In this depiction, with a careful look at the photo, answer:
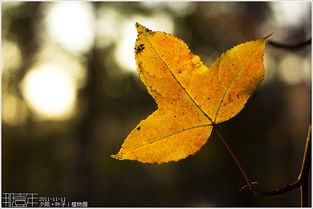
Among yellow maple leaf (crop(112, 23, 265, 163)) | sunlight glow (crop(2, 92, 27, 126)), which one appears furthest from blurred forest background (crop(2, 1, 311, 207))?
yellow maple leaf (crop(112, 23, 265, 163))

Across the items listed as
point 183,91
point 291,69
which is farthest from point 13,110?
point 183,91

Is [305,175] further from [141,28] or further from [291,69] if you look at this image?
[291,69]

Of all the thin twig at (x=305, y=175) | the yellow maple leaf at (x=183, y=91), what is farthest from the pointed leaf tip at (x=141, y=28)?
the thin twig at (x=305, y=175)

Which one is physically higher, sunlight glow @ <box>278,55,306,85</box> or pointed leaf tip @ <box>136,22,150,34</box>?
sunlight glow @ <box>278,55,306,85</box>

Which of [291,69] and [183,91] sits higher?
[291,69]

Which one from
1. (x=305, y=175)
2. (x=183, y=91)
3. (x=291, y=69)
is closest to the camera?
(x=305, y=175)

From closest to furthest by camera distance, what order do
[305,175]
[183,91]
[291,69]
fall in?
1. [305,175]
2. [183,91]
3. [291,69]

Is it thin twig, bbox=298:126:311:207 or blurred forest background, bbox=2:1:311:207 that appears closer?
thin twig, bbox=298:126:311:207

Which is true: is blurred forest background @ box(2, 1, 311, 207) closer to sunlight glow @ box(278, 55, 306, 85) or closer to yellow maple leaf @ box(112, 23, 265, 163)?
sunlight glow @ box(278, 55, 306, 85)

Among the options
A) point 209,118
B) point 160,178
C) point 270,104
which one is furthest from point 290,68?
point 209,118
